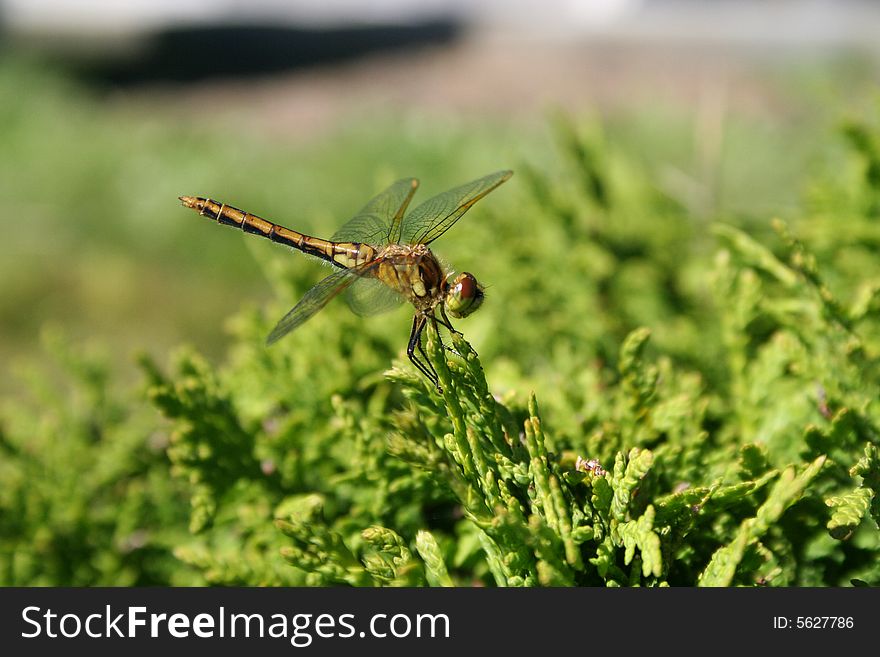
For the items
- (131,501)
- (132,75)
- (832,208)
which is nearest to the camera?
(131,501)

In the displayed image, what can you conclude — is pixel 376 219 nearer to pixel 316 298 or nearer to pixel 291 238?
pixel 291 238

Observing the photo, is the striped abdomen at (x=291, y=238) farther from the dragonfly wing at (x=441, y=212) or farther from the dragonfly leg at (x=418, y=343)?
the dragonfly leg at (x=418, y=343)

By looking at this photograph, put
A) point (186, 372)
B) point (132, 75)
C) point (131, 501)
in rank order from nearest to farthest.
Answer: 1. point (186, 372)
2. point (131, 501)
3. point (132, 75)

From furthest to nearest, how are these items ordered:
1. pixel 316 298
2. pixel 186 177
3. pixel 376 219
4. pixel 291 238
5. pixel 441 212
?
pixel 186 177 → pixel 291 238 → pixel 376 219 → pixel 441 212 → pixel 316 298

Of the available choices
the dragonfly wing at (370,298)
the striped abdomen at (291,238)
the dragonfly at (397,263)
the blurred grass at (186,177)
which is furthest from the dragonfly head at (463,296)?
the blurred grass at (186,177)

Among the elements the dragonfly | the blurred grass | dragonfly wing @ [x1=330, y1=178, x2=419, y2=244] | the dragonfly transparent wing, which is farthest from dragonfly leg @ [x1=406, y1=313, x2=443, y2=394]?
the blurred grass

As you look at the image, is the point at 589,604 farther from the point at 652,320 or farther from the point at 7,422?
the point at 7,422

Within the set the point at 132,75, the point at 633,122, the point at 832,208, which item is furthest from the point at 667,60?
the point at 832,208

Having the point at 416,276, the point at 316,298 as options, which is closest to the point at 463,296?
the point at 416,276
